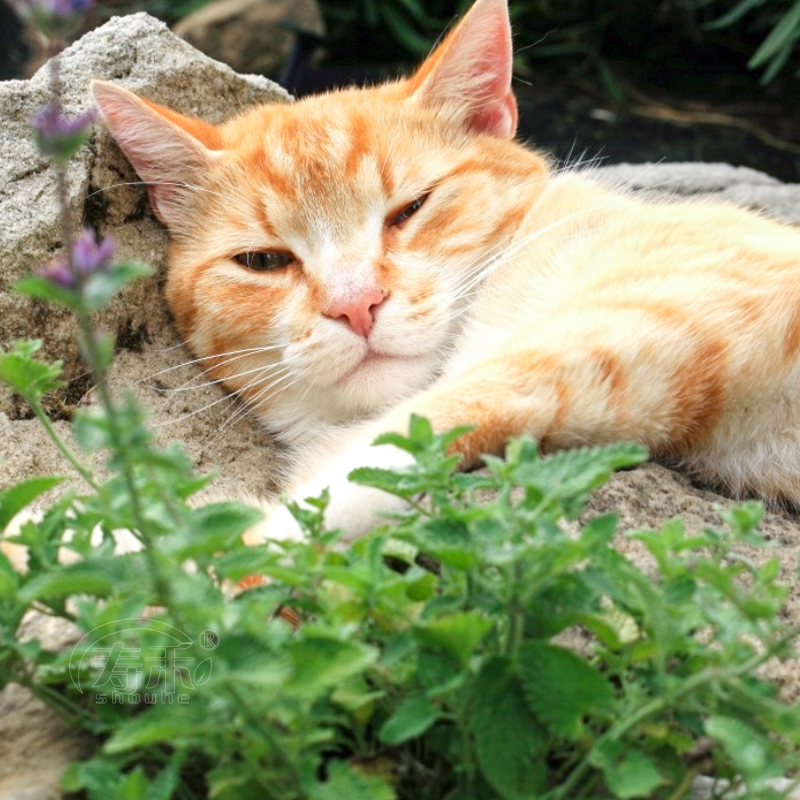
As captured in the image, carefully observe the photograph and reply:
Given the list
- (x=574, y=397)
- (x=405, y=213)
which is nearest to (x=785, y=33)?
(x=405, y=213)

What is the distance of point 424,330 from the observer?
2.14m

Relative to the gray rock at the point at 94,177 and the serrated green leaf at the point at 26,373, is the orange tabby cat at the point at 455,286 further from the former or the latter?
the serrated green leaf at the point at 26,373

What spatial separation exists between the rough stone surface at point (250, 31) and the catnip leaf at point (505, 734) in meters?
5.36

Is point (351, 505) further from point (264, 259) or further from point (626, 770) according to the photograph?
point (264, 259)

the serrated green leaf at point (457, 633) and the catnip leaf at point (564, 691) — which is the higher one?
the serrated green leaf at point (457, 633)

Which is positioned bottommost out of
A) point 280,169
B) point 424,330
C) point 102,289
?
point 424,330

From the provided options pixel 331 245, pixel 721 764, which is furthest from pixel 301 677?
pixel 331 245

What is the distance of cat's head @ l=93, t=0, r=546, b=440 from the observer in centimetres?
216

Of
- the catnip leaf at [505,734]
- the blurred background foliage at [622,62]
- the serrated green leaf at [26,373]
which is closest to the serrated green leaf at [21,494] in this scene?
the serrated green leaf at [26,373]

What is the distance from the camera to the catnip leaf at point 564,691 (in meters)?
1.10

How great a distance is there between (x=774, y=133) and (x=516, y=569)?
5.17 metres

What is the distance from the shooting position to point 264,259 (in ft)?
7.72

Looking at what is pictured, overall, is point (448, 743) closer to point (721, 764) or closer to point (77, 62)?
point (721, 764)

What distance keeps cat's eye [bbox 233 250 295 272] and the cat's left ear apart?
482mm
